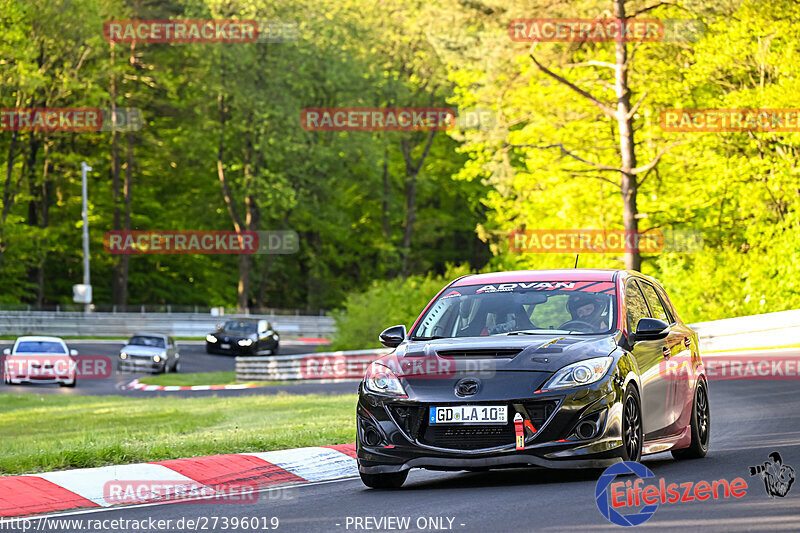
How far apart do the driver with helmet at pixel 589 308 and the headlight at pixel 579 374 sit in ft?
2.69

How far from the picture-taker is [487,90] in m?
42.1

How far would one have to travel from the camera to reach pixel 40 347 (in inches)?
1470

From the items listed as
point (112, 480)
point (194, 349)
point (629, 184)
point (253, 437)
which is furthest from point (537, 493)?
point (194, 349)

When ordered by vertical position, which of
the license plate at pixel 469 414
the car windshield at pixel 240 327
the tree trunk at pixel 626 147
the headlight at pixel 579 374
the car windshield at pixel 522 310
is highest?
the tree trunk at pixel 626 147

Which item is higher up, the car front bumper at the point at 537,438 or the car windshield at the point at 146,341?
the car front bumper at the point at 537,438

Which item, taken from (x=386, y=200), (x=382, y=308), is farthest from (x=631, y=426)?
(x=386, y=200)

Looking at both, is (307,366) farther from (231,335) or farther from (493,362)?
(493,362)

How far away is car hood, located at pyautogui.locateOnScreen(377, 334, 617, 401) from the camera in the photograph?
909 centimetres

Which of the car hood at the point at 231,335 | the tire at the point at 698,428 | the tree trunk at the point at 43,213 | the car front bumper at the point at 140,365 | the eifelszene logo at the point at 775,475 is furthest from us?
the tree trunk at the point at 43,213

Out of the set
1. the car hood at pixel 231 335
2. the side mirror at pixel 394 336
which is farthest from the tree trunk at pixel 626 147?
the side mirror at pixel 394 336

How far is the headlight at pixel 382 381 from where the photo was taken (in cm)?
944

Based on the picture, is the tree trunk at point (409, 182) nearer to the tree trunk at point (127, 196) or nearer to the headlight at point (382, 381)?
the tree trunk at point (127, 196)

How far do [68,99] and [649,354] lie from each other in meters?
57.7

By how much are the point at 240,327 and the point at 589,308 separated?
4482 centimetres
